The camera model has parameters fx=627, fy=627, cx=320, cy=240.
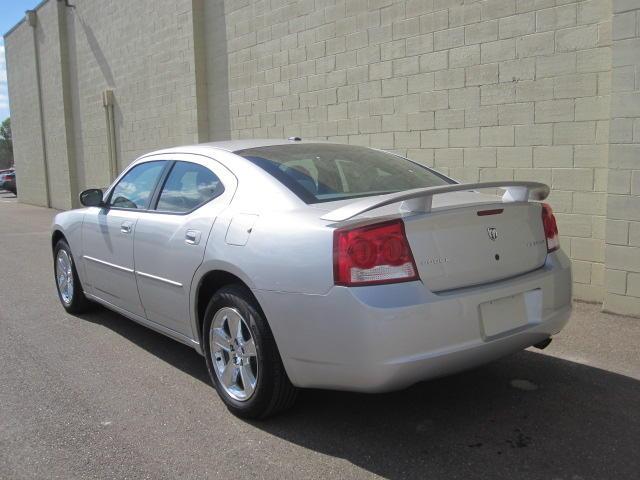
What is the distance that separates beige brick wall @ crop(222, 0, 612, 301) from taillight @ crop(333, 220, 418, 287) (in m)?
3.47

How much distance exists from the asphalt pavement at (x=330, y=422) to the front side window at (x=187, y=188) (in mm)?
1177

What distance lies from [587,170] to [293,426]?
3793mm

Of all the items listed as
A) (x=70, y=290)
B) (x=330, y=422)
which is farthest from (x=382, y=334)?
(x=70, y=290)

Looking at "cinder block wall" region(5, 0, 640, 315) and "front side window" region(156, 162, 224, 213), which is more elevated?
"cinder block wall" region(5, 0, 640, 315)

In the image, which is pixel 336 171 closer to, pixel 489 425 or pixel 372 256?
pixel 372 256

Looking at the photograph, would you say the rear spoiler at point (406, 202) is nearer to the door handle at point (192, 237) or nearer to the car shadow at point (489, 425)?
the door handle at point (192, 237)

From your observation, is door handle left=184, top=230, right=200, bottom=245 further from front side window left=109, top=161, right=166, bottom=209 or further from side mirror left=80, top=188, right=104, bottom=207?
side mirror left=80, top=188, right=104, bottom=207

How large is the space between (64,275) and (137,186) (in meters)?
1.83

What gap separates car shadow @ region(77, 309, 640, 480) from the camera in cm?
295

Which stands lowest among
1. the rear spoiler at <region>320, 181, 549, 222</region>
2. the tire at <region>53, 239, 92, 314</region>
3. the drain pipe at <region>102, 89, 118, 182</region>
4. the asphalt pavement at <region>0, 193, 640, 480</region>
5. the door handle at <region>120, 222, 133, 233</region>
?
the asphalt pavement at <region>0, 193, 640, 480</region>

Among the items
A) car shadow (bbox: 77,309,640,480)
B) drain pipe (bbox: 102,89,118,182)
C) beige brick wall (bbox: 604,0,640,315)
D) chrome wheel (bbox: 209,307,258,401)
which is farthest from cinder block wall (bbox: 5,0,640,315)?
chrome wheel (bbox: 209,307,258,401)

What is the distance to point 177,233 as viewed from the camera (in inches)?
157

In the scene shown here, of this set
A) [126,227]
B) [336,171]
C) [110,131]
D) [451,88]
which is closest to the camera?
[336,171]

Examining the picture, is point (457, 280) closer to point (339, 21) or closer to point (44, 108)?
point (339, 21)
